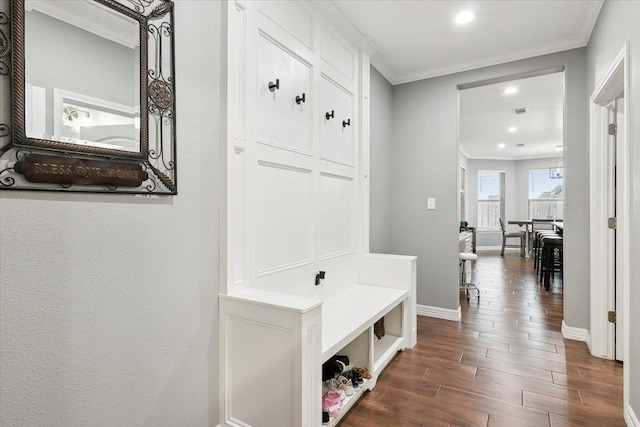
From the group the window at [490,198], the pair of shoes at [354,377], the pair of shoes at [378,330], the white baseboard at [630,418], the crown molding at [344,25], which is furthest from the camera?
the window at [490,198]

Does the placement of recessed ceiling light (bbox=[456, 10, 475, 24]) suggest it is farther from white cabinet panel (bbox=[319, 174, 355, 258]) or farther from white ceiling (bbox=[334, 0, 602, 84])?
white cabinet panel (bbox=[319, 174, 355, 258])

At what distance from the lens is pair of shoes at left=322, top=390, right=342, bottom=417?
1.80 m

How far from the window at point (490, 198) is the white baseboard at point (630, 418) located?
28.0ft

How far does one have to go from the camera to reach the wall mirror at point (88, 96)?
1.01 metres

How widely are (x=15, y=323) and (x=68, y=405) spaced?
343mm

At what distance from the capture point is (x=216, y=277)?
1.67 m

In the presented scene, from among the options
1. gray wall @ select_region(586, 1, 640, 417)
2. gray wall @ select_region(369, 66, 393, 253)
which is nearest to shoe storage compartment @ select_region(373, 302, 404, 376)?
gray wall @ select_region(369, 66, 393, 253)

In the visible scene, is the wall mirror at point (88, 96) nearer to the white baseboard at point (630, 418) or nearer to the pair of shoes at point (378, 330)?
the pair of shoes at point (378, 330)

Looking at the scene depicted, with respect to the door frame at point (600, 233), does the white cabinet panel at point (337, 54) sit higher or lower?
higher

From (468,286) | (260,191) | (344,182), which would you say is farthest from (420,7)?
(468,286)

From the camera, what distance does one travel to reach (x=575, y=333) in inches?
120

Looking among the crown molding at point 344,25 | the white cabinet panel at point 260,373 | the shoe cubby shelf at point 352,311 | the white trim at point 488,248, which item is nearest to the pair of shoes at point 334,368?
the shoe cubby shelf at point 352,311

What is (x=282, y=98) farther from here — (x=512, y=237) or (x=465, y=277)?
(x=512, y=237)

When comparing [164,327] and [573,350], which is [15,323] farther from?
[573,350]
